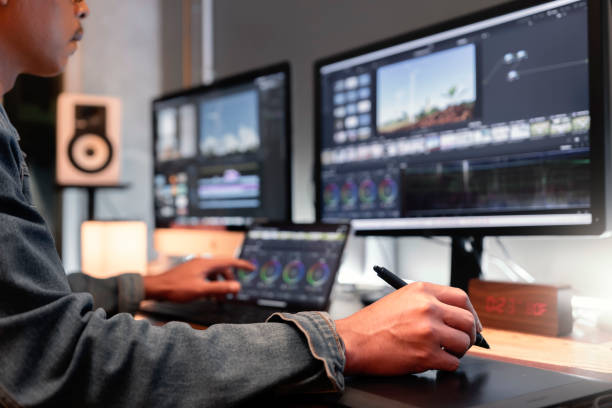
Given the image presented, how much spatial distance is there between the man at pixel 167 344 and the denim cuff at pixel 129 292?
546 millimetres

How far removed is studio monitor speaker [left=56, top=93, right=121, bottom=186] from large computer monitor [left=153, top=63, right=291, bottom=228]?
791 mm

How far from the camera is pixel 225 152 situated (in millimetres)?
1592

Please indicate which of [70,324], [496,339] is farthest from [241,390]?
[496,339]

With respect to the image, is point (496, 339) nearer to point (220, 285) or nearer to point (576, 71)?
point (576, 71)

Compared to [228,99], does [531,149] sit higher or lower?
lower

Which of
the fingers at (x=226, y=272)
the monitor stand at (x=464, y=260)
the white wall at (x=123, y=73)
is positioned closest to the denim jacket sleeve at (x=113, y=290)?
the fingers at (x=226, y=272)

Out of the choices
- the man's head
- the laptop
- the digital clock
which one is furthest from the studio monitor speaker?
the digital clock

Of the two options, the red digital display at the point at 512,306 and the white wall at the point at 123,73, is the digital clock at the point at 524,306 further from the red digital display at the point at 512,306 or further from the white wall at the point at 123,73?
the white wall at the point at 123,73

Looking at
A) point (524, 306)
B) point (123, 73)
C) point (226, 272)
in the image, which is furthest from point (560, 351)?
point (123, 73)

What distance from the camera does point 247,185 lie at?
1525 millimetres

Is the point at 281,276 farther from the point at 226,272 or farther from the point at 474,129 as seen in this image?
the point at 474,129

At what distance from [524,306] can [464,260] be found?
194 millimetres

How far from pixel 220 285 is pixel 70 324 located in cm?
66

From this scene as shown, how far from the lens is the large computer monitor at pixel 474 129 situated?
92cm
